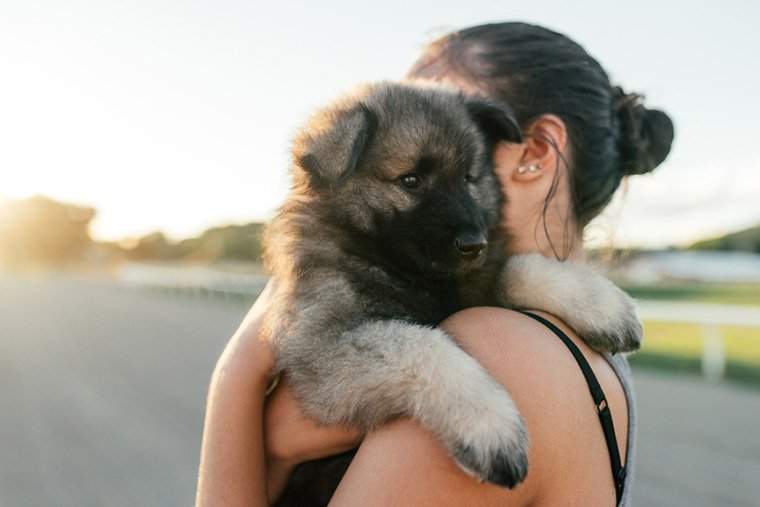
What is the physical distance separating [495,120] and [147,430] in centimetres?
528

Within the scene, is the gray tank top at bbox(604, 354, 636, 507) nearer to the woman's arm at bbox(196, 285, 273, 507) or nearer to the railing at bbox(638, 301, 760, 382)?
the woman's arm at bbox(196, 285, 273, 507)

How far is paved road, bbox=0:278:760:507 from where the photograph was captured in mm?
5078

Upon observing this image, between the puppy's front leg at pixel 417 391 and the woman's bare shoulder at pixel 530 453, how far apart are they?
38 millimetres

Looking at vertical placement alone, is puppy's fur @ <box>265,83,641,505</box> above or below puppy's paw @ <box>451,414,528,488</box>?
above

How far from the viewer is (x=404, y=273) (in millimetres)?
2344

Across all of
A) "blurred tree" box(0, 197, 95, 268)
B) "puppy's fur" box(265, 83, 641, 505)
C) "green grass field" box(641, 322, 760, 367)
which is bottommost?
"blurred tree" box(0, 197, 95, 268)

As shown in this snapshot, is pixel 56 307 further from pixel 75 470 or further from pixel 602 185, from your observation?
pixel 602 185

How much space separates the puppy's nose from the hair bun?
0.72m

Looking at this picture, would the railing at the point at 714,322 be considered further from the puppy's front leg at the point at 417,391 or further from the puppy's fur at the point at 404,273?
the puppy's front leg at the point at 417,391

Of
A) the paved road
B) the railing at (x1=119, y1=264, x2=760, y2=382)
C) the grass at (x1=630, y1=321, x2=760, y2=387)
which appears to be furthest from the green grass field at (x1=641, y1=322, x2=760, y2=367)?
the paved road

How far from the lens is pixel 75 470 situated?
5574mm

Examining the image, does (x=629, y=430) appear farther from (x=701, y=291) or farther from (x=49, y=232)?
(x=49, y=232)

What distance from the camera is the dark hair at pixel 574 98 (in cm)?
250

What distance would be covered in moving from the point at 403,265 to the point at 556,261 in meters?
0.48
